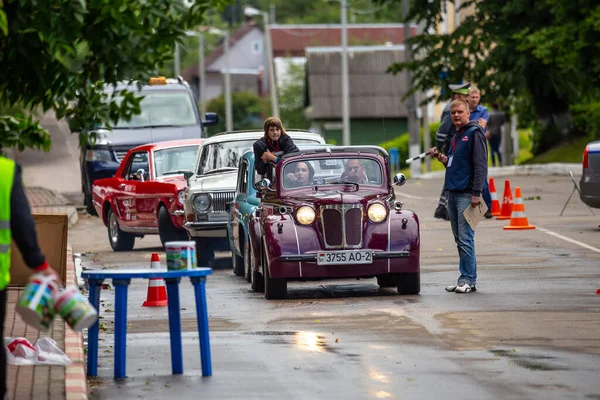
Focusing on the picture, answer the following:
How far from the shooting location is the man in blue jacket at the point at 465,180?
1426cm

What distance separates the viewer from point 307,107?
302 ft

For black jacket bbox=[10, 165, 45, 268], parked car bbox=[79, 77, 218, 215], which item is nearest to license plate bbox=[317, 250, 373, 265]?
black jacket bbox=[10, 165, 45, 268]

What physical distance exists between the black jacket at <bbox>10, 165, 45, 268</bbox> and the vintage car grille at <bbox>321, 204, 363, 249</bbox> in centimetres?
663

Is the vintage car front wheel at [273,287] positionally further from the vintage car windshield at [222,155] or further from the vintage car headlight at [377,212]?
the vintage car windshield at [222,155]

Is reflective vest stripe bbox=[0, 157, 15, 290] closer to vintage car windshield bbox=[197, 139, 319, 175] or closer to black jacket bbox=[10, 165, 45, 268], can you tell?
black jacket bbox=[10, 165, 45, 268]

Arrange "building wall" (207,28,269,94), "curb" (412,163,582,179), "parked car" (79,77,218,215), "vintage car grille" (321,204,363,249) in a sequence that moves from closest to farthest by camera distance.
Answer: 1. "vintage car grille" (321,204,363,249)
2. "parked car" (79,77,218,215)
3. "curb" (412,163,582,179)
4. "building wall" (207,28,269,94)

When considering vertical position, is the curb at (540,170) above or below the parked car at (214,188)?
below

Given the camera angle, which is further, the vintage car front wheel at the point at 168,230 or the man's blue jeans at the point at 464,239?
the vintage car front wheel at the point at 168,230

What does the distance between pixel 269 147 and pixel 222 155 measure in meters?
2.45

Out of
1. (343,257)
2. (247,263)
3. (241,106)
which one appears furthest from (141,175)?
(241,106)

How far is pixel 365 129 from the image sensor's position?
8788cm

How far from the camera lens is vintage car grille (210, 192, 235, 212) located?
18.2 meters

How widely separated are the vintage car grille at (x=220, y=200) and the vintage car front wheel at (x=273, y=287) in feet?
13.1

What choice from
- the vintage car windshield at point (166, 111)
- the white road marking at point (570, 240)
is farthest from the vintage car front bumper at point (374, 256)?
the vintage car windshield at point (166, 111)
